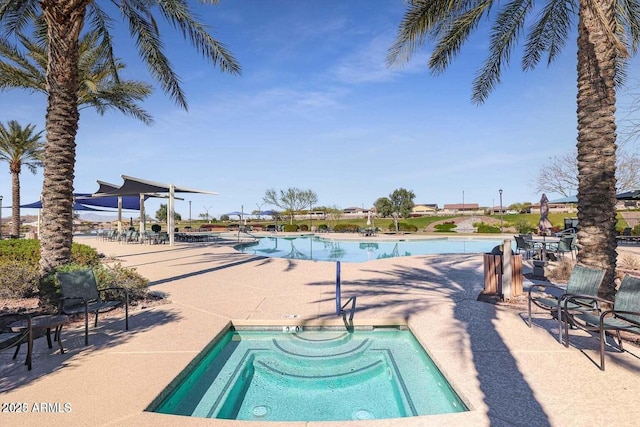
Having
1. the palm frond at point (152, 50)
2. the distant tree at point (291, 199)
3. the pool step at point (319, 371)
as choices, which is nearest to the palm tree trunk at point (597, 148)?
the pool step at point (319, 371)

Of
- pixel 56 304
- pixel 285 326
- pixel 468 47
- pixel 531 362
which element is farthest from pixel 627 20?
pixel 56 304

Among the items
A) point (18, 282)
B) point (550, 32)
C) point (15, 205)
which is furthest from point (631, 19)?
point (15, 205)

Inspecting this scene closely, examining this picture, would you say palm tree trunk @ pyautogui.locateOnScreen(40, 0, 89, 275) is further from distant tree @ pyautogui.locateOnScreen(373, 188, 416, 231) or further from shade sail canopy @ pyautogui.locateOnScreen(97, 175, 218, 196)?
distant tree @ pyautogui.locateOnScreen(373, 188, 416, 231)

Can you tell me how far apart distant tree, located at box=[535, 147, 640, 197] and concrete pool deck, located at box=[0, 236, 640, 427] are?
33813mm

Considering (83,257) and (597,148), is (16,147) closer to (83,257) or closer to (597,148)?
(83,257)

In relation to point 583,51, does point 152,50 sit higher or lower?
higher

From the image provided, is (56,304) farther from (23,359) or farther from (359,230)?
(359,230)

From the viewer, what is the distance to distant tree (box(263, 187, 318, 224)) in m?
53.9

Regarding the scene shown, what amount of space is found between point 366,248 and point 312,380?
17539mm

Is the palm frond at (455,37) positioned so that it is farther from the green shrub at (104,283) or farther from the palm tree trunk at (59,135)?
the green shrub at (104,283)

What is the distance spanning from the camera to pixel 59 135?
→ 6039mm

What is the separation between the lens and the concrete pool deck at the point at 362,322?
2.74 metres

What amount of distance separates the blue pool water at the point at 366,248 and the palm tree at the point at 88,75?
31.5 ft

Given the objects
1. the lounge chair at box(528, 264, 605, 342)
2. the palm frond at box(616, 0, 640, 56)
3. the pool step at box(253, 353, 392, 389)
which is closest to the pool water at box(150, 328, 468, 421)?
the pool step at box(253, 353, 392, 389)
